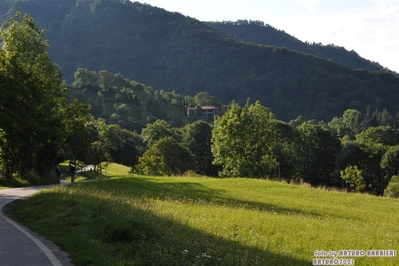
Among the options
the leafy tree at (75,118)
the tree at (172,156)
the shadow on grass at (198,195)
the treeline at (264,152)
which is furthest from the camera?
the tree at (172,156)

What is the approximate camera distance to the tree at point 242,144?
7538cm

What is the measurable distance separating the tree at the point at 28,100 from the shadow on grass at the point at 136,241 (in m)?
21.3

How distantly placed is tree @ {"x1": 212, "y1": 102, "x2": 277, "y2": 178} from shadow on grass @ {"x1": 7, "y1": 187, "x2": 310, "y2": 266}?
5923 cm

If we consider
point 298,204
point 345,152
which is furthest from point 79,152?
point 345,152

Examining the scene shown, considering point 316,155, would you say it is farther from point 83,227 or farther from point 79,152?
point 83,227

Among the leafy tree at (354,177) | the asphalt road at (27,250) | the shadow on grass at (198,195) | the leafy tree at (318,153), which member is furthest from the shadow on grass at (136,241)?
the leafy tree at (318,153)

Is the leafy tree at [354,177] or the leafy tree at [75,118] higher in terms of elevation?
the leafy tree at [75,118]

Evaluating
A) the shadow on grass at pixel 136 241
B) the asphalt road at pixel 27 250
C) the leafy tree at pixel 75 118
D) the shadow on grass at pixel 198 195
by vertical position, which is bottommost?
the shadow on grass at pixel 198 195

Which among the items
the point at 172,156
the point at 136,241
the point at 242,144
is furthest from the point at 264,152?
the point at 136,241

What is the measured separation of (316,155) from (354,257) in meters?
93.8

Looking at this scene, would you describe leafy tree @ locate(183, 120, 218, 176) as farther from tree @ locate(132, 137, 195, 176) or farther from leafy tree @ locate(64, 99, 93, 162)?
leafy tree @ locate(64, 99, 93, 162)

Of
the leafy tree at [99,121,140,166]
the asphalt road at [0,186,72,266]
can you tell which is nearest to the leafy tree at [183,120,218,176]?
the leafy tree at [99,121,140,166]

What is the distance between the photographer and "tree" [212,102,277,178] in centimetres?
7538

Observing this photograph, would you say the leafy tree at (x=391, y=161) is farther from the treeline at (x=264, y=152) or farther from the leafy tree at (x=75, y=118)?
the leafy tree at (x=75, y=118)
